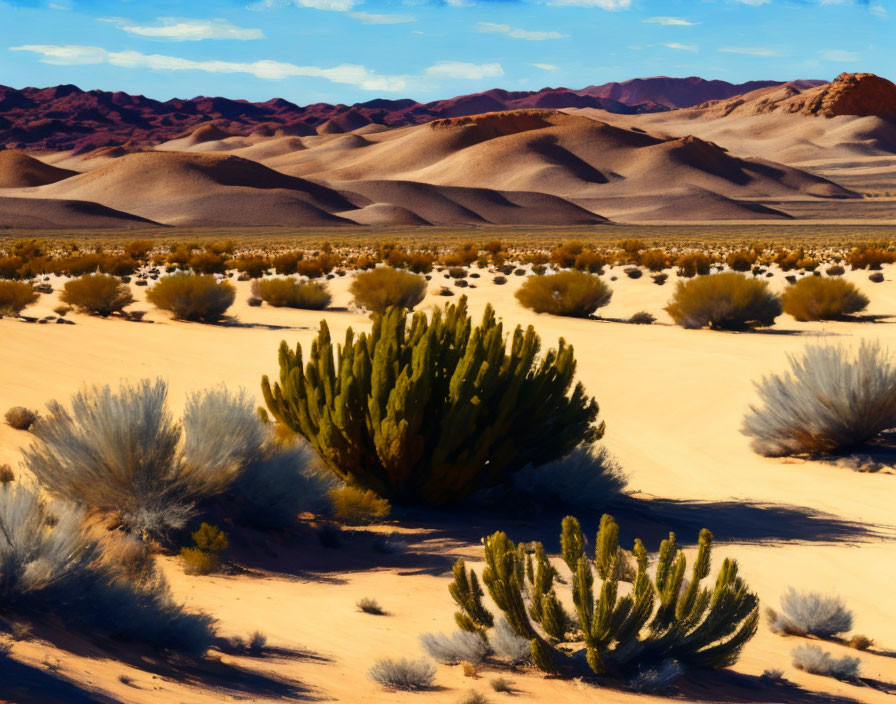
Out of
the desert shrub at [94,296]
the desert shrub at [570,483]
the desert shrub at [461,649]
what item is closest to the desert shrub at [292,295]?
the desert shrub at [94,296]

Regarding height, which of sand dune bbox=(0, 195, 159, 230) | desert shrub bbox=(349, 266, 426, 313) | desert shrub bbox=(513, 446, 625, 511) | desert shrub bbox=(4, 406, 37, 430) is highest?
sand dune bbox=(0, 195, 159, 230)

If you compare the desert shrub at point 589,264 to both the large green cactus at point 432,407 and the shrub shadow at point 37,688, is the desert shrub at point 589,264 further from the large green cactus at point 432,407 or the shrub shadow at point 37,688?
the shrub shadow at point 37,688

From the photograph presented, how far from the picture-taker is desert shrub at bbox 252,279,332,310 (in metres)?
26.5

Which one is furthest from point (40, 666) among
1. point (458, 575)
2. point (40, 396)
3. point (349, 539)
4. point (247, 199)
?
point (247, 199)

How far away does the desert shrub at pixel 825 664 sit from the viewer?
18.8 feet

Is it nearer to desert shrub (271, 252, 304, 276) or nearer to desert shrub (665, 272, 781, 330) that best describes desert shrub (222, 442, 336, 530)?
desert shrub (665, 272, 781, 330)

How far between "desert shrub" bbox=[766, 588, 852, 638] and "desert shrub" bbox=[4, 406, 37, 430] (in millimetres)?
6585

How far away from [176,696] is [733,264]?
36.8 metres

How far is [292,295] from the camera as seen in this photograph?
26.5 meters

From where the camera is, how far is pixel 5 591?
15.5ft

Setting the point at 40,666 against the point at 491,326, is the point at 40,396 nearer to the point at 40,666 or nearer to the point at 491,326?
the point at 491,326

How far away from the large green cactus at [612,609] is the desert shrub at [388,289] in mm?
20336

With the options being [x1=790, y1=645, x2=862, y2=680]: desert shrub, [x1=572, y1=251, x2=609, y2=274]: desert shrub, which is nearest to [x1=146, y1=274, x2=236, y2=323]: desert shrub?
[x1=572, y1=251, x2=609, y2=274]: desert shrub

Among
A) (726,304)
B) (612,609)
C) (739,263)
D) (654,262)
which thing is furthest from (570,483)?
(739,263)
